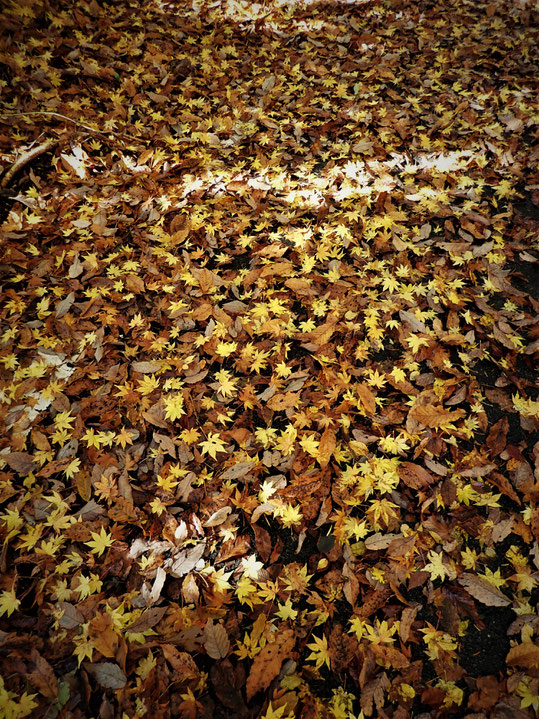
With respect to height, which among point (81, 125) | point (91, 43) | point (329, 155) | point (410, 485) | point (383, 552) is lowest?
point (383, 552)

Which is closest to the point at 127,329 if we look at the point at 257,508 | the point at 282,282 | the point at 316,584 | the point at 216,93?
the point at 282,282

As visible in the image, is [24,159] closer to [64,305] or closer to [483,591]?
[64,305]

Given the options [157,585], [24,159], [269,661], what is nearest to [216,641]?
[269,661]

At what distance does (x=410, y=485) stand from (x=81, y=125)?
392 cm

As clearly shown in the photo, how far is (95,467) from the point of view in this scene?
2002 millimetres

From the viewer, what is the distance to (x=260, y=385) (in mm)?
2346

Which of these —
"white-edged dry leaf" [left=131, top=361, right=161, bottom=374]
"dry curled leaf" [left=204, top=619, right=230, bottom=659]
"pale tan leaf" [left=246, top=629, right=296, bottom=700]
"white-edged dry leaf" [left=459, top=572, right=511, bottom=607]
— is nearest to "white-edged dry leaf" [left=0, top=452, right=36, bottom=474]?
"white-edged dry leaf" [left=131, top=361, right=161, bottom=374]

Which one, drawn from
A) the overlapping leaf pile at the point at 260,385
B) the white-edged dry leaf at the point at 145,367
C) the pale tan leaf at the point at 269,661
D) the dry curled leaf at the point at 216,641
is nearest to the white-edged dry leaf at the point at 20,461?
the overlapping leaf pile at the point at 260,385

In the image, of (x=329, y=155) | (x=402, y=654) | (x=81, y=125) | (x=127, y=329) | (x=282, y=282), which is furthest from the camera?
(x=329, y=155)

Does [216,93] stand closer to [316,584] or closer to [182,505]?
[182,505]

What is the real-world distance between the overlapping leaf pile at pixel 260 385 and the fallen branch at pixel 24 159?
18 millimetres

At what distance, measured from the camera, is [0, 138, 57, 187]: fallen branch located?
9.76 ft

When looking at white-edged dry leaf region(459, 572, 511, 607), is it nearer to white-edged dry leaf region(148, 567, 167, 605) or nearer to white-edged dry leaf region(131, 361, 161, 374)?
white-edged dry leaf region(148, 567, 167, 605)

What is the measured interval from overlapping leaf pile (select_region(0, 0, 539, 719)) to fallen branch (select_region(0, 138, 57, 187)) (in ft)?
0.06
